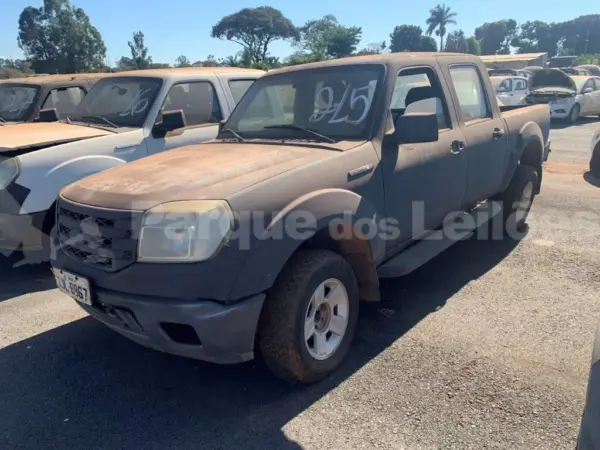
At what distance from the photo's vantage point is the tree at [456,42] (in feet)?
283

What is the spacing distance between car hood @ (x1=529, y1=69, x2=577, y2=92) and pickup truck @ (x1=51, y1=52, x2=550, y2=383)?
1577cm

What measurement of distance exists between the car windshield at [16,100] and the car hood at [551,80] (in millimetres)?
16321

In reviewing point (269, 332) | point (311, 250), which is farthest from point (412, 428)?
point (311, 250)

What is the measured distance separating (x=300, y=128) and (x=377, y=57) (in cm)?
92

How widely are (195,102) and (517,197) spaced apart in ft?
12.7

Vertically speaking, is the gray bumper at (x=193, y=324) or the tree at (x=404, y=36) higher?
the tree at (x=404, y=36)

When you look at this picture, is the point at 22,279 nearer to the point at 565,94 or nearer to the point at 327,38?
the point at 565,94

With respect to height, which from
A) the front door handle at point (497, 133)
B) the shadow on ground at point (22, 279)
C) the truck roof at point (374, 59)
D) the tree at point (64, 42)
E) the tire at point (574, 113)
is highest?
the tree at point (64, 42)

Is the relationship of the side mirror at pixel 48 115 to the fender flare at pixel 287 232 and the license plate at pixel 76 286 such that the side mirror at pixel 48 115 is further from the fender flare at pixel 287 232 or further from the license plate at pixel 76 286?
the fender flare at pixel 287 232

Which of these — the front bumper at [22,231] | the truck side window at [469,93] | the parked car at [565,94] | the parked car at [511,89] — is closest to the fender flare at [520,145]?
the truck side window at [469,93]

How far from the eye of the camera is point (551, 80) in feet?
61.9

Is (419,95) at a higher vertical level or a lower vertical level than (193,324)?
higher

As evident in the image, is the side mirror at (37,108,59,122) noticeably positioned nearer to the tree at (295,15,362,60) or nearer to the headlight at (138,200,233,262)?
the headlight at (138,200,233,262)

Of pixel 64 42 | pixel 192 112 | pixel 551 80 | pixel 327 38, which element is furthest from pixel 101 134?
pixel 327 38
